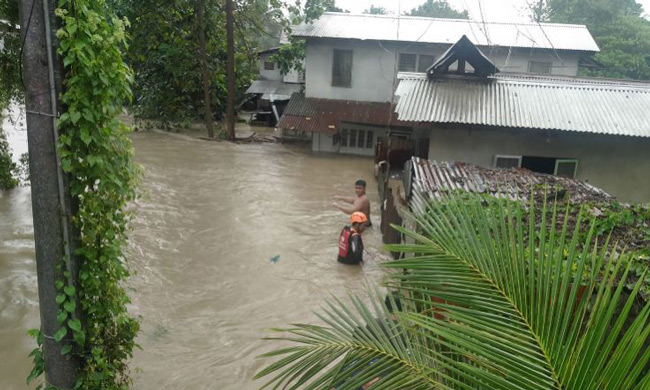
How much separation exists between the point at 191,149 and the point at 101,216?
17451 mm

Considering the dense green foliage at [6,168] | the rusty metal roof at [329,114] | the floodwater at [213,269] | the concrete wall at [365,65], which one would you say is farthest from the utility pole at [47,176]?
the concrete wall at [365,65]

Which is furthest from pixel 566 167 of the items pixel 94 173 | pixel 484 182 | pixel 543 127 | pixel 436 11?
pixel 436 11

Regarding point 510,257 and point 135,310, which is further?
point 135,310

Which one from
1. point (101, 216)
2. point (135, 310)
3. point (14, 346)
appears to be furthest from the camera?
point (135, 310)

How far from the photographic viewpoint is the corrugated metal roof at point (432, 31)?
19719mm

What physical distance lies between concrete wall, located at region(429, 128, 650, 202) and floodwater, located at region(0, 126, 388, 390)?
2.86 metres

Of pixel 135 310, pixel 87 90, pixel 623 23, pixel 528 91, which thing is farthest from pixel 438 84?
pixel 623 23

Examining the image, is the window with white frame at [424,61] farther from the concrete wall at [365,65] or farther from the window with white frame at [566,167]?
the window with white frame at [566,167]

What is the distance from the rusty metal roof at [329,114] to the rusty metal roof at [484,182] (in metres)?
11.5

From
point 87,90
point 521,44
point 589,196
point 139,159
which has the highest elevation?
point 521,44

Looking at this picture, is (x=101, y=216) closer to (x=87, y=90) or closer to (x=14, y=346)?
(x=87, y=90)

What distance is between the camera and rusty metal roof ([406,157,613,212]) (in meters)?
7.18

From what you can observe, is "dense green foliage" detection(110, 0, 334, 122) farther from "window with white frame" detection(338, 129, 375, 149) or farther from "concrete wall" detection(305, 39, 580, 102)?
"window with white frame" detection(338, 129, 375, 149)

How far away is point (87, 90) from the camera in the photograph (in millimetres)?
4031
